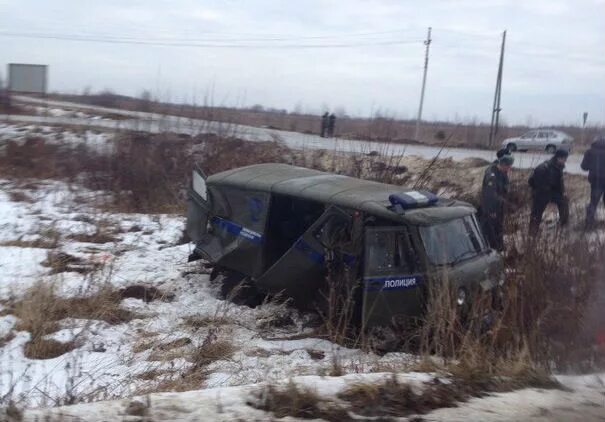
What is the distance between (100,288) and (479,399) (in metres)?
5.51

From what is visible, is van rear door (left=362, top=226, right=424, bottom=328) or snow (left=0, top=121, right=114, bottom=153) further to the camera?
snow (left=0, top=121, right=114, bottom=153)

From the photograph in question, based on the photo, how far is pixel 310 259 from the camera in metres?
7.62

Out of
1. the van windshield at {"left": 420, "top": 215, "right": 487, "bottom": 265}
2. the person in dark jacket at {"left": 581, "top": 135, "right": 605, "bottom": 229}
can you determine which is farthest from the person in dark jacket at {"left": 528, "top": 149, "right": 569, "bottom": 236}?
the van windshield at {"left": 420, "top": 215, "right": 487, "bottom": 265}

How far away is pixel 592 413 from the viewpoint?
13.6 ft

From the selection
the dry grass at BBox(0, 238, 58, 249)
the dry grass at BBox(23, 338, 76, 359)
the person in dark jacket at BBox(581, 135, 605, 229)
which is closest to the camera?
the dry grass at BBox(23, 338, 76, 359)

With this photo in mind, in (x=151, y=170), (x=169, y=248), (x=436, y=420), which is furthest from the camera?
(x=151, y=170)

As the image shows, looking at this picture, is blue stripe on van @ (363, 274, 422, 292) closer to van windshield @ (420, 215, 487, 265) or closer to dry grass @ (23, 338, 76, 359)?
van windshield @ (420, 215, 487, 265)

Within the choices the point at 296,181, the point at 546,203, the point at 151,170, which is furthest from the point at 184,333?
the point at 151,170

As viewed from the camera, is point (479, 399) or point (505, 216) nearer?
point (479, 399)

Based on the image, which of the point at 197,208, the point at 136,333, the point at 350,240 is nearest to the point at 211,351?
the point at 136,333

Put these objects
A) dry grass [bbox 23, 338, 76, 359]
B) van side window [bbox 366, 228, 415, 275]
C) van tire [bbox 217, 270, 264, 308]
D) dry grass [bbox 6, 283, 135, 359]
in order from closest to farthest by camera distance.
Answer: dry grass [bbox 23, 338, 76, 359] → dry grass [bbox 6, 283, 135, 359] → van side window [bbox 366, 228, 415, 275] → van tire [bbox 217, 270, 264, 308]

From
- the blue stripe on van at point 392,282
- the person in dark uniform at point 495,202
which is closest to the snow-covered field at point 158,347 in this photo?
the blue stripe on van at point 392,282

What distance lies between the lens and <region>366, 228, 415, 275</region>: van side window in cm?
725

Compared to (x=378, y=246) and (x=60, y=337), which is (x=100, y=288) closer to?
(x=60, y=337)
